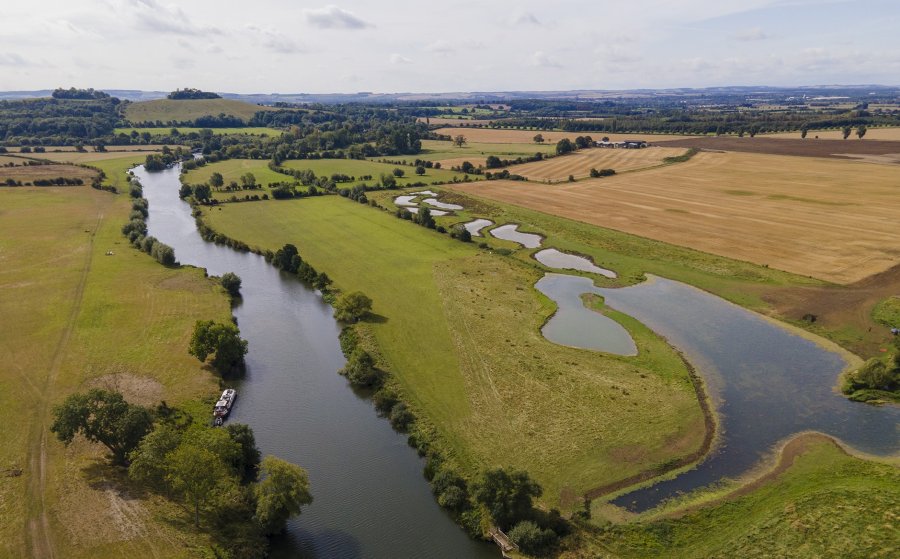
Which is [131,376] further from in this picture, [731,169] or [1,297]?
[731,169]

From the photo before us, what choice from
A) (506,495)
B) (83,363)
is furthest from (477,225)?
(506,495)

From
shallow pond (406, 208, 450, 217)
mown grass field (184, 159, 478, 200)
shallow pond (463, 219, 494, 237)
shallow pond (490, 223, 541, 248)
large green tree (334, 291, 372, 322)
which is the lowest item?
large green tree (334, 291, 372, 322)

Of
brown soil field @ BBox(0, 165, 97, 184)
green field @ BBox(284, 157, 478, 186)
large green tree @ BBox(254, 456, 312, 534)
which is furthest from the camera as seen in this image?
green field @ BBox(284, 157, 478, 186)

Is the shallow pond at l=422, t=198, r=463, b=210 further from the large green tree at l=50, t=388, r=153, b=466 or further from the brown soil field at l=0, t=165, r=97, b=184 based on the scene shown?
the brown soil field at l=0, t=165, r=97, b=184

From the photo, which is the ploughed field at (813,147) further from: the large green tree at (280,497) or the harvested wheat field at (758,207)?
the large green tree at (280,497)

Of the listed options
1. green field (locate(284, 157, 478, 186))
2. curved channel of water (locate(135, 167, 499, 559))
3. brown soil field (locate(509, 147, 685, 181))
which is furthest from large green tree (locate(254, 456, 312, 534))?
brown soil field (locate(509, 147, 685, 181))

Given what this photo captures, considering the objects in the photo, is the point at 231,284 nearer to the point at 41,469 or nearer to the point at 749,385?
the point at 41,469
